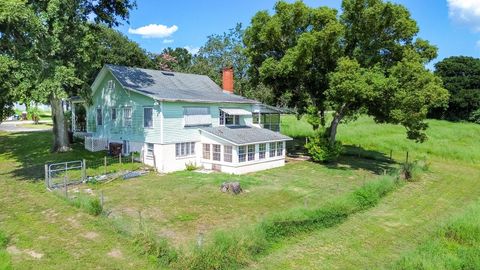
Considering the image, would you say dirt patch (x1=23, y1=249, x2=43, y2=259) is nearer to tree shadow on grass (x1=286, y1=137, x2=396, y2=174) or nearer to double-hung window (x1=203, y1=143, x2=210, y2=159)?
double-hung window (x1=203, y1=143, x2=210, y2=159)

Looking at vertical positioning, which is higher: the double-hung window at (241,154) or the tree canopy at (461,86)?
the tree canopy at (461,86)

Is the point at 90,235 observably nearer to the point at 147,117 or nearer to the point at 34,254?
the point at 34,254

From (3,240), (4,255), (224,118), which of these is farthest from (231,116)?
(4,255)

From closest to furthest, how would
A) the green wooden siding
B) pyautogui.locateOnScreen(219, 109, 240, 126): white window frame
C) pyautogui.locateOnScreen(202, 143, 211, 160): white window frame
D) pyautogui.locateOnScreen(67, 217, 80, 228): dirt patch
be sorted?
pyautogui.locateOnScreen(67, 217, 80, 228): dirt patch < the green wooden siding < pyautogui.locateOnScreen(202, 143, 211, 160): white window frame < pyautogui.locateOnScreen(219, 109, 240, 126): white window frame

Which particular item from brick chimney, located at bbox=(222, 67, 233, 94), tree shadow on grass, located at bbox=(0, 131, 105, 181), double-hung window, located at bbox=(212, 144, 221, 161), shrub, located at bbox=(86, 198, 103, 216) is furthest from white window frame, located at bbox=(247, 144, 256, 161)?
shrub, located at bbox=(86, 198, 103, 216)

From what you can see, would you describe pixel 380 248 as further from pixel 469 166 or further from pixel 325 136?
pixel 469 166

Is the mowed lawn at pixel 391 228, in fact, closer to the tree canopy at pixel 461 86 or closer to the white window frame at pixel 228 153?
the white window frame at pixel 228 153

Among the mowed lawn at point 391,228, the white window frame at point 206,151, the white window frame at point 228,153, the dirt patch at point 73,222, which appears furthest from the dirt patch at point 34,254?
the white window frame at point 206,151
